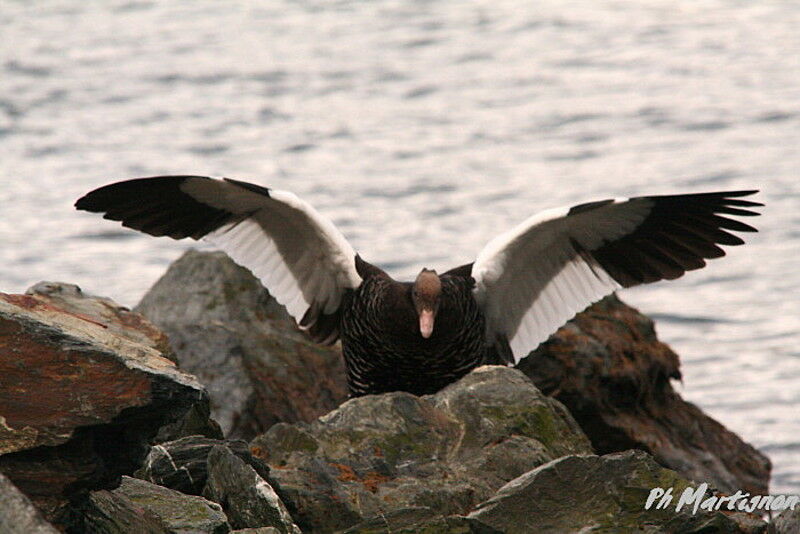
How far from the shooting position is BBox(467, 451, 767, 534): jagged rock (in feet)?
17.8

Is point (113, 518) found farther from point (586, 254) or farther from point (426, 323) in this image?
point (586, 254)

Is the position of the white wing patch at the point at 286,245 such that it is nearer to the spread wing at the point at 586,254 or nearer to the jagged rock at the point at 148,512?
the spread wing at the point at 586,254

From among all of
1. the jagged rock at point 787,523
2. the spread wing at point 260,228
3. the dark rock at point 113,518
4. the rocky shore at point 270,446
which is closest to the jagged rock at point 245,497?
the rocky shore at point 270,446

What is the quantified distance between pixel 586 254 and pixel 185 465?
11.6 feet

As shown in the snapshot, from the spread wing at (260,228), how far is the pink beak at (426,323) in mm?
765

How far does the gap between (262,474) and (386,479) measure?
23.6 inches

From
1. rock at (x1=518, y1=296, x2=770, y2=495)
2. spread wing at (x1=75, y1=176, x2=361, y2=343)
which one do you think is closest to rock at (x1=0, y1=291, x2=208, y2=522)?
spread wing at (x1=75, y1=176, x2=361, y2=343)

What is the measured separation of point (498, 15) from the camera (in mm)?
21031

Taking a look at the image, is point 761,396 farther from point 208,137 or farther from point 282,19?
point 282,19

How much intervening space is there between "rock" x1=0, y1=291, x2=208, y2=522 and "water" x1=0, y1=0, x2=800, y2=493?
6.83 m

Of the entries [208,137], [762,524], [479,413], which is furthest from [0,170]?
[762,524]

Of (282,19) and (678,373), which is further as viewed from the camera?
(282,19)

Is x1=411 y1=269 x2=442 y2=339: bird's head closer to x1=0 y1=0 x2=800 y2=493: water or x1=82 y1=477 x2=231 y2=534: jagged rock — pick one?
x1=82 y1=477 x2=231 y2=534: jagged rock

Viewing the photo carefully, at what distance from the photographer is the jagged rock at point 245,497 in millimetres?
5488
